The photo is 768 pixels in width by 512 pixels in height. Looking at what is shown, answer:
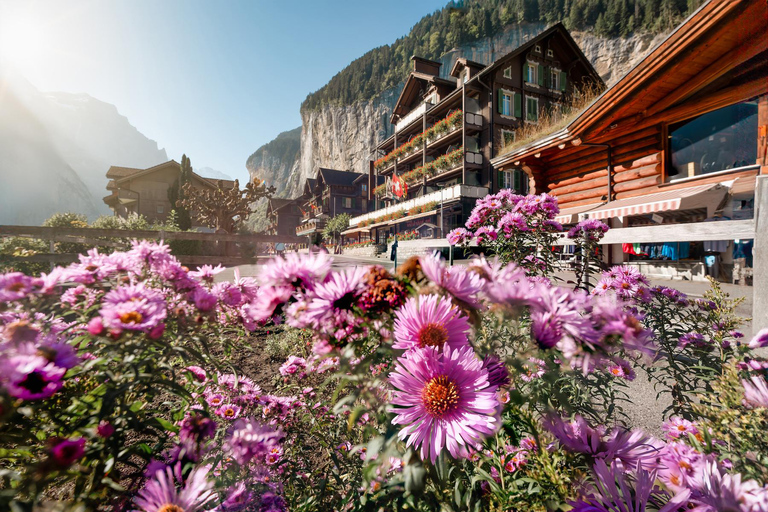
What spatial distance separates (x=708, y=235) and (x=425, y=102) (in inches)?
964

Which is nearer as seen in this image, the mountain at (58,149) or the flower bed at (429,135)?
the flower bed at (429,135)

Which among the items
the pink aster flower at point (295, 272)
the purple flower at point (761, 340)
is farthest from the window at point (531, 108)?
the pink aster flower at point (295, 272)

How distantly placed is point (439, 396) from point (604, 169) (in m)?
9.21

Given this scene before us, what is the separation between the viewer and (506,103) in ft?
65.0

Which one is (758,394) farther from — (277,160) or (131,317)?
(277,160)

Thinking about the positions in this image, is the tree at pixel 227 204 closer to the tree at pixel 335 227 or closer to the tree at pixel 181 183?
the tree at pixel 181 183

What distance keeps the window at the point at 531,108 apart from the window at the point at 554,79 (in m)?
1.65

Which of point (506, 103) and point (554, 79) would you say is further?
point (554, 79)

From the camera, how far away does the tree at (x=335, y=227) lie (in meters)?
34.2

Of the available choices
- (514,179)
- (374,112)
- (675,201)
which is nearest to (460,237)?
(675,201)

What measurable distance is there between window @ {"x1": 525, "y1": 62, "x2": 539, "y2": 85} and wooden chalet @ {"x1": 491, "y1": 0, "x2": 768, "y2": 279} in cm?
1478

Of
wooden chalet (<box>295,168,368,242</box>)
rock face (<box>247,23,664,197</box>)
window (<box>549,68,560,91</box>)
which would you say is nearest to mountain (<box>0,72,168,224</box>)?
rock face (<box>247,23,664,197</box>)

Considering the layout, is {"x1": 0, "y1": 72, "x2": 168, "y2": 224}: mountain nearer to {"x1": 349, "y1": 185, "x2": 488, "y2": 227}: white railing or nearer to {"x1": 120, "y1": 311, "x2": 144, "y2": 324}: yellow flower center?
{"x1": 349, "y1": 185, "x2": 488, "y2": 227}: white railing

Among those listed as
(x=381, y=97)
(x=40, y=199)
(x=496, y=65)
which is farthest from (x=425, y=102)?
(x=40, y=199)
